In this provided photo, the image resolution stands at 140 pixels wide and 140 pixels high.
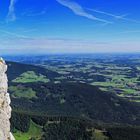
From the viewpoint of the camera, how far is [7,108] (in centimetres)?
3344

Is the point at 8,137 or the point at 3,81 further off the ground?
the point at 3,81

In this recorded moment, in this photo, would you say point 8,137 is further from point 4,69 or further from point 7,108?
point 4,69

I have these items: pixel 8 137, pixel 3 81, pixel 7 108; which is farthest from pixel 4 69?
pixel 8 137

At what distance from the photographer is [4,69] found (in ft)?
112

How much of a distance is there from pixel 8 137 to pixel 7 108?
2.46 m

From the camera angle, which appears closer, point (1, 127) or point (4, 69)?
point (1, 127)

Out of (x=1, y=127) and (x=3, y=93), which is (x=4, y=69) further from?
(x=1, y=127)

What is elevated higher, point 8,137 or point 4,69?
point 4,69

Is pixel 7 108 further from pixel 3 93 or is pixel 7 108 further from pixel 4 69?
pixel 4 69

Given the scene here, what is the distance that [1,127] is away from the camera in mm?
31734

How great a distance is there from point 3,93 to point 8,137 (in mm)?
3740

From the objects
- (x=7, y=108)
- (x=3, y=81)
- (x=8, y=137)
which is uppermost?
(x=3, y=81)

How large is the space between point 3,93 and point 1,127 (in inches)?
119

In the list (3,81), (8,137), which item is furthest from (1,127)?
(3,81)
